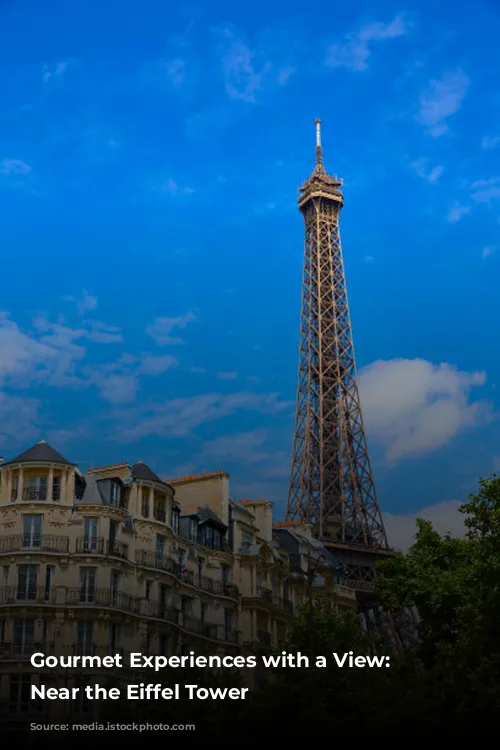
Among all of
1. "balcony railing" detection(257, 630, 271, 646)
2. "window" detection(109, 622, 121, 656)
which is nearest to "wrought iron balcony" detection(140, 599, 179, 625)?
"window" detection(109, 622, 121, 656)

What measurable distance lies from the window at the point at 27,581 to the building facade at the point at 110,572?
47mm

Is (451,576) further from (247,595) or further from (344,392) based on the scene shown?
(344,392)

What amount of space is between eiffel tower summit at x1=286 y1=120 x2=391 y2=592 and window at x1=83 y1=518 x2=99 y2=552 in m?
49.9

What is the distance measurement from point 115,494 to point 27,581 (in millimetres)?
6643

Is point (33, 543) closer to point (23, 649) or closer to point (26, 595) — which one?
point (26, 595)

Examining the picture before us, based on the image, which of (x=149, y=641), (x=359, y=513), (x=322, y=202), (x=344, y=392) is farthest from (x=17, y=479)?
(x=322, y=202)

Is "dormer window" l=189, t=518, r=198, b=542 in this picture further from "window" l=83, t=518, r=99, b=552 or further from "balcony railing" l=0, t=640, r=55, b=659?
"balcony railing" l=0, t=640, r=55, b=659

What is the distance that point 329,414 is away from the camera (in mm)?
124438

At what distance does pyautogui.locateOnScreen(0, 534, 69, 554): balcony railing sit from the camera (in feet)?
179

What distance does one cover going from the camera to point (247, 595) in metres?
65.6

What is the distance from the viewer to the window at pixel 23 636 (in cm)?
5247

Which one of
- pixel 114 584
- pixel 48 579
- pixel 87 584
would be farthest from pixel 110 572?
pixel 48 579

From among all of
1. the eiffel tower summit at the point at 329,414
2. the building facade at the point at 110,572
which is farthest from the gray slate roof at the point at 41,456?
the eiffel tower summit at the point at 329,414

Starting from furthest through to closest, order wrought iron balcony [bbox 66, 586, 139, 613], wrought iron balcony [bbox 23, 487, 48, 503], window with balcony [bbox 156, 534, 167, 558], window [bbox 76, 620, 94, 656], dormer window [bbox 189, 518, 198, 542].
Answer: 1. dormer window [bbox 189, 518, 198, 542]
2. window with balcony [bbox 156, 534, 167, 558]
3. wrought iron balcony [bbox 23, 487, 48, 503]
4. wrought iron balcony [bbox 66, 586, 139, 613]
5. window [bbox 76, 620, 94, 656]
